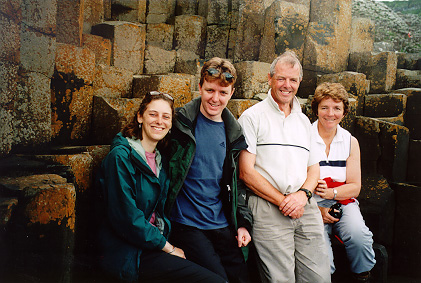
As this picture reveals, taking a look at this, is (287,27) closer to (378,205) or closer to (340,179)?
(378,205)

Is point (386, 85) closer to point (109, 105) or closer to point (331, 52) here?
point (331, 52)

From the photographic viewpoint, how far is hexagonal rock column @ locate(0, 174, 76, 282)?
A: 1.91 meters

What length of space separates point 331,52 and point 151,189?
16.2ft

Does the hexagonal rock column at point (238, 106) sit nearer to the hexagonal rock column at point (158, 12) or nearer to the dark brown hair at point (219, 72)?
the dark brown hair at point (219, 72)

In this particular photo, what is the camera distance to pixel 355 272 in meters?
2.80

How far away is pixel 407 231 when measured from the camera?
4109 millimetres

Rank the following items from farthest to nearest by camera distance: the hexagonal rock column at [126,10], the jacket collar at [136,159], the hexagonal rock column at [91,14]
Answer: the hexagonal rock column at [126,10], the hexagonal rock column at [91,14], the jacket collar at [136,159]

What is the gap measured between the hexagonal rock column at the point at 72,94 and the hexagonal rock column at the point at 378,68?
4.93 m

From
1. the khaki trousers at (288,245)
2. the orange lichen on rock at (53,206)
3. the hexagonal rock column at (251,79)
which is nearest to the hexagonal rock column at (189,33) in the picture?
the hexagonal rock column at (251,79)

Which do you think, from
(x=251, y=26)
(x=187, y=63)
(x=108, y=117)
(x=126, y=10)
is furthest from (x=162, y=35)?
(x=108, y=117)

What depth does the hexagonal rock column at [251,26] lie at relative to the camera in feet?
20.3

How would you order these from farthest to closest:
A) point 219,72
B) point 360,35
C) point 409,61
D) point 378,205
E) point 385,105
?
point 409,61
point 360,35
point 385,105
point 378,205
point 219,72

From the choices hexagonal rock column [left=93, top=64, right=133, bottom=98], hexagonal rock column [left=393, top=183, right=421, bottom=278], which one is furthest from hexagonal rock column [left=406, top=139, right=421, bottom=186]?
hexagonal rock column [left=93, top=64, right=133, bottom=98]

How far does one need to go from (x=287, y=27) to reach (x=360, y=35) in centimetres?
163
